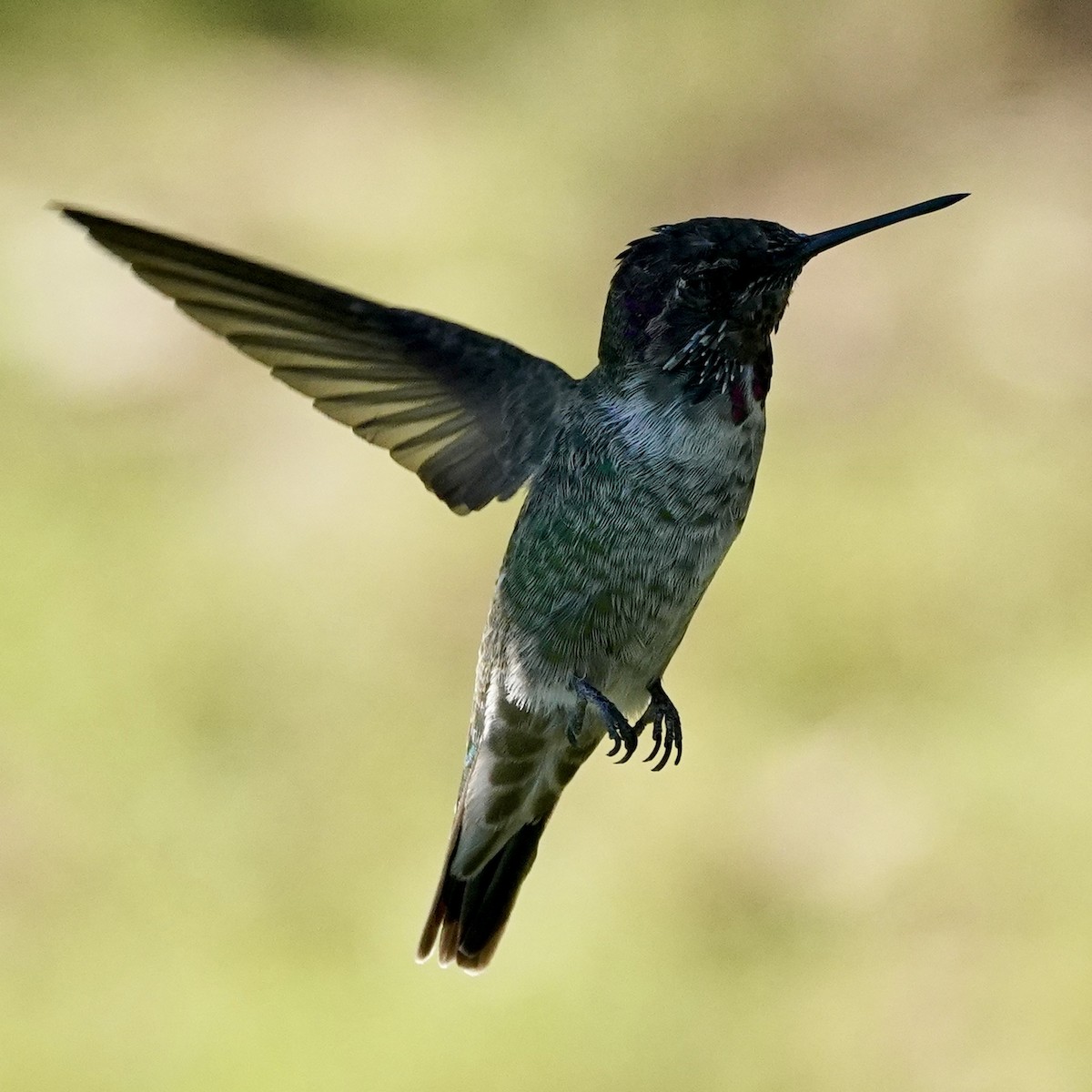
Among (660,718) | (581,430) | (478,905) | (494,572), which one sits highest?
(494,572)

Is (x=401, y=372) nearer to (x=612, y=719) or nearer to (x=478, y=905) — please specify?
(x=612, y=719)

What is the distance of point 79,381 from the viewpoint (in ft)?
13.7

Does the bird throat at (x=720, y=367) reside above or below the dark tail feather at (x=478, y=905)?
above

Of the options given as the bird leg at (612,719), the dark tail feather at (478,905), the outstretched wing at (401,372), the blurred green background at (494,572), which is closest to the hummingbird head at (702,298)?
the outstretched wing at (401,372)

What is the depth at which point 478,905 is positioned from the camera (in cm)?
203

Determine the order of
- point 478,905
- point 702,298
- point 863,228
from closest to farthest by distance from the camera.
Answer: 1. point 863,228
2. point 702,298
3. point 478,905

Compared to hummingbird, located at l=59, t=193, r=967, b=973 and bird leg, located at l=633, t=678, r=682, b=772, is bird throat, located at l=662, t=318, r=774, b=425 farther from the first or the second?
bird leg, located at l=633, t=678, r=682, b=772

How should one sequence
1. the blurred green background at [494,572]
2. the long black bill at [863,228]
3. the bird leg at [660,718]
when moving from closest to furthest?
the long black bill at [863,228], the bird leg at [660,718], the blurred green background at [494,572]

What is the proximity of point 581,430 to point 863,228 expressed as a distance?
15.7 inches

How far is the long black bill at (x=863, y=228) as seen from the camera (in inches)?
52.9

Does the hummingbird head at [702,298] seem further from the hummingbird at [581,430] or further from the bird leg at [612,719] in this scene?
the bird leg at [612,719]

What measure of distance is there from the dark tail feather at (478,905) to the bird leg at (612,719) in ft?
0.99

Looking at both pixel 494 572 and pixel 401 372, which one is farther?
pixel 494 572

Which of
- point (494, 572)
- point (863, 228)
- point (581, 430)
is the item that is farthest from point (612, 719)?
point (494, 572)
